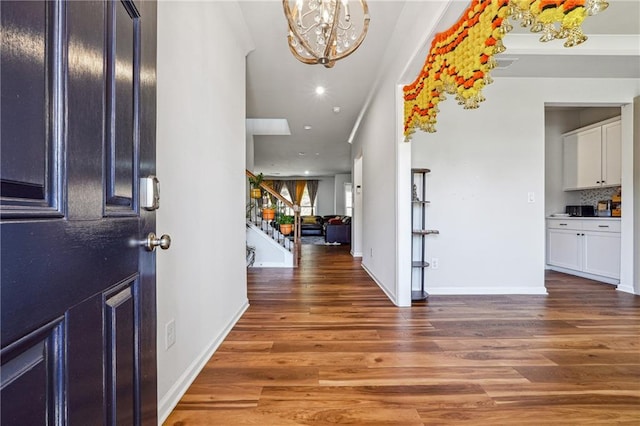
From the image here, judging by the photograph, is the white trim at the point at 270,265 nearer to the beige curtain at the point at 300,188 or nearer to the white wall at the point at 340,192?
the white wall at the point at 340,192

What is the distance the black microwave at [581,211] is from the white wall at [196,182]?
5.11 meters

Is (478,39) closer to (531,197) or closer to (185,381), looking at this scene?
(185,381)

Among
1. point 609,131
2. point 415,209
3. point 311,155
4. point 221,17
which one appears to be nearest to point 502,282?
point 415,209

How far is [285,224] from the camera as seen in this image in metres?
5.54

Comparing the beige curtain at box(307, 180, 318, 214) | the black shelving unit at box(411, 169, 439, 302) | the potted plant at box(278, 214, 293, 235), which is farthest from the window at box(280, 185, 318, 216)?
the black shelving unit at box(411, 169, 439, 302)

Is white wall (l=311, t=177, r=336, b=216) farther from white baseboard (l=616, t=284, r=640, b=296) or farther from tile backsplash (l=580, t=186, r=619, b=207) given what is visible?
white baseboard (l=616, t=284, r=640, b=296)

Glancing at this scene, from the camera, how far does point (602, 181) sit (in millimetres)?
4121

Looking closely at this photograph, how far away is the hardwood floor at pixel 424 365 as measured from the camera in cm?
142

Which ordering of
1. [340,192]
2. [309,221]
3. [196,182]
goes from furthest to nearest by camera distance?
[340,192]
[309,221]
[196,182]

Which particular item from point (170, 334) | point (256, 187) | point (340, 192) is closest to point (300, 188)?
point (340, 192)

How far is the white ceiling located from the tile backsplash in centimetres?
163

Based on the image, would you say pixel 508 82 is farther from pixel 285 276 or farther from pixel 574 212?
pixel 285 276

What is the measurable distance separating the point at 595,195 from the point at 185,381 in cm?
590

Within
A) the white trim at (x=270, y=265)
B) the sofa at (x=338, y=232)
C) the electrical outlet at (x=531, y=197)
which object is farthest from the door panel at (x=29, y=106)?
the sofa at (x=338, y=232)
